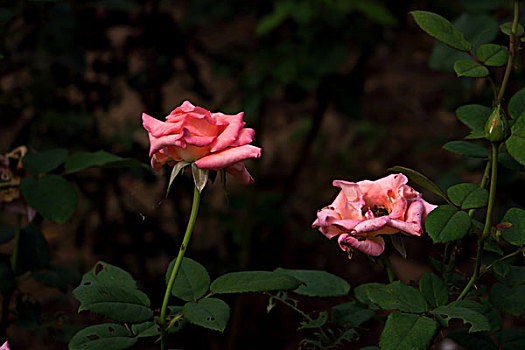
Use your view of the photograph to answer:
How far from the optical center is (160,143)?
1.90ft

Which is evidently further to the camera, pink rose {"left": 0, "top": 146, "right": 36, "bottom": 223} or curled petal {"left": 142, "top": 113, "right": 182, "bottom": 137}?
pink rose {"left": 0, "top": 146, "right": 36, "bottom": 223}

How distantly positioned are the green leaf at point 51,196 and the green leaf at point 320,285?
35 cm

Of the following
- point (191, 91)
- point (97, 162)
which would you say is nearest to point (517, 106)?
point (97, 162)

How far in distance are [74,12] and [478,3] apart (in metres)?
0.94

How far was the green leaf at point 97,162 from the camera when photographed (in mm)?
850

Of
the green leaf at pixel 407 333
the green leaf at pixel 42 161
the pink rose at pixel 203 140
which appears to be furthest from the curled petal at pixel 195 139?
the green leaf at pixel 42 161

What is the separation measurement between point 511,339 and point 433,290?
0.16 meters

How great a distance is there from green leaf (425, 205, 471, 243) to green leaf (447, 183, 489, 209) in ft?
0.04

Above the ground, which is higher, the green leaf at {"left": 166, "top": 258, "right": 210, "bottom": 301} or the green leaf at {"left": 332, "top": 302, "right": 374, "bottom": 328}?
the green leaf at {"left": 166, "top": 258, "right": 210, "bottom": 301}

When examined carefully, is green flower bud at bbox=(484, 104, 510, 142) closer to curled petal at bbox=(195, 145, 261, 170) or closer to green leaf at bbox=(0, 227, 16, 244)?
curled petal at bbox=(195, 145, 261, 170)

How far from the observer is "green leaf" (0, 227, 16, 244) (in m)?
0.90

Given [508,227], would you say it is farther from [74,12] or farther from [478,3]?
[74,12]

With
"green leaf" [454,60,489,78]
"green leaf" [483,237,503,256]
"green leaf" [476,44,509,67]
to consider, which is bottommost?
"green leaf" [483,237,503,256]

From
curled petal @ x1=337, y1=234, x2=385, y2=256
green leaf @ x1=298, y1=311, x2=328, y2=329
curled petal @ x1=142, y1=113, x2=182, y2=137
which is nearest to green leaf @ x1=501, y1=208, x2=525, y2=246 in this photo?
curled petal @ x1=337, y1=234, x2=385, y2=256
